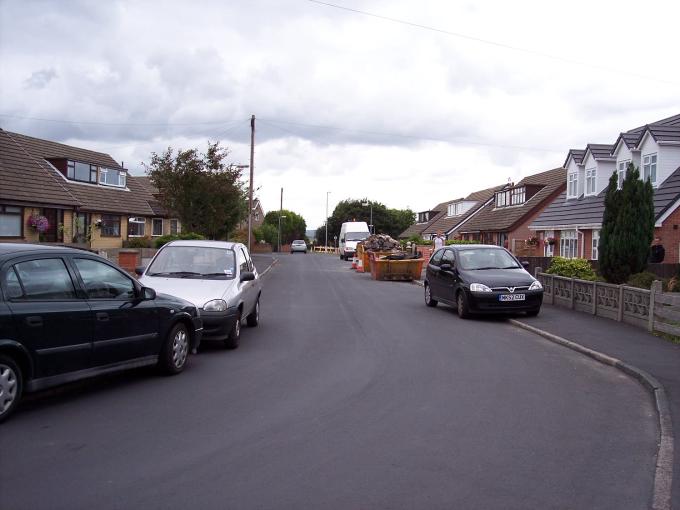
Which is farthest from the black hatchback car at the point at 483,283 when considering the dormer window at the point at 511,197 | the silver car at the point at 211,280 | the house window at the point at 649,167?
the dormer window at the point at 511,197

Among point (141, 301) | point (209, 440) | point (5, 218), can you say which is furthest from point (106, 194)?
point (209, 440)

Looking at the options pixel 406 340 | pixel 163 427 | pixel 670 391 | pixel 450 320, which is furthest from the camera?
pixel 450 320

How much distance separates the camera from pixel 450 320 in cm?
1494

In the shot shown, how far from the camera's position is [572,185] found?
118 ft

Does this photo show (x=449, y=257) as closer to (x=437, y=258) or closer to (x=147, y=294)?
(x=437, y=258)

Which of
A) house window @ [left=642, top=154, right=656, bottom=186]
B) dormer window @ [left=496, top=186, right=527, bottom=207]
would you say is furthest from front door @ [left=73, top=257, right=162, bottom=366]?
dormer window @ [left=496, top=186, right=527, bottom=207]

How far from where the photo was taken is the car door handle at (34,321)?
618cm

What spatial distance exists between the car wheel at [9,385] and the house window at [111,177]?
128 feet

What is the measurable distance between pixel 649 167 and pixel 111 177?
3191 centimetres

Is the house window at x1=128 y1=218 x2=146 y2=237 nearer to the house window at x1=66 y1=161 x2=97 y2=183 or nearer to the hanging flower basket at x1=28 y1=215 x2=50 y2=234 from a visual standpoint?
the house window at x1=66 y1=161 x2=97 y2=183

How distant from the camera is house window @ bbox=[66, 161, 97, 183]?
39.9 meters

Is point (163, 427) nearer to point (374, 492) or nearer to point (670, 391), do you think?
point (374, 492)

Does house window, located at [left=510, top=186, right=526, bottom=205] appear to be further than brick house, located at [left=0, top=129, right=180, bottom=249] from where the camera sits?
Yes

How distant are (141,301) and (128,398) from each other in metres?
1.21
